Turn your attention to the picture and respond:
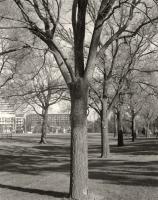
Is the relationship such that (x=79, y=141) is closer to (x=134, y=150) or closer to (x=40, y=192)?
(x=40, y=192)

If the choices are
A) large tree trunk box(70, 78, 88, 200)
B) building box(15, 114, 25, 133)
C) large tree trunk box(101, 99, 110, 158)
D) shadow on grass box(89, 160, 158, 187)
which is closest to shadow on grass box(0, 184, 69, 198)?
large tree trunk box(70, 78, 88, 200)

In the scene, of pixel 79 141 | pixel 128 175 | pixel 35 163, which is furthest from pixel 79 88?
pixel 35 163

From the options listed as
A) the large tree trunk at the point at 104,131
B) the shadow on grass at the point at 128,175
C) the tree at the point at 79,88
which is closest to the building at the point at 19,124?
the large tree trunk at the point at 104,131

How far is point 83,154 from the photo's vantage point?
9234 millimetres

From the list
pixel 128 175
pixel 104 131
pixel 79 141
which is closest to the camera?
pixel 79 141

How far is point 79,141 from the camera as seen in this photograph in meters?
9.25

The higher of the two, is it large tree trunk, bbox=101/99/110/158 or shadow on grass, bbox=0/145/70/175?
large tree trunk, bbox=101/99/110/158

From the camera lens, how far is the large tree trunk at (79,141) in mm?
9125

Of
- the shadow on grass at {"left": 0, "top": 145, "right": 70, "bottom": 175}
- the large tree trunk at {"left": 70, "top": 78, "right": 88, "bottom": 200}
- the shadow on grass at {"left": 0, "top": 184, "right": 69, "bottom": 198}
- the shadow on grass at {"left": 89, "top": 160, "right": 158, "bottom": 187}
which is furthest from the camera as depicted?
the shadow on grass at {"left": 0, "top": 145, "right": 70, "bottom": 175}

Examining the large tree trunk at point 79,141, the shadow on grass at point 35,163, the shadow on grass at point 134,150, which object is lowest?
the shadow on grass at point 35,163

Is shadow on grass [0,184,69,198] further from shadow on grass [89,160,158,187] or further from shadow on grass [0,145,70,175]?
shadow on grass [0,145,70,175]

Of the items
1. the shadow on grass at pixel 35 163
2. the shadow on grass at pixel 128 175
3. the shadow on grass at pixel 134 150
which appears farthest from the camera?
the shadow on grass at pixel 134 150

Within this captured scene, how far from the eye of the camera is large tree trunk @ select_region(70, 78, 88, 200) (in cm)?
912

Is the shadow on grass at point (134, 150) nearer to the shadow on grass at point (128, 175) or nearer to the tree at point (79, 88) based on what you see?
the shadow on grass at point (128, 175)
